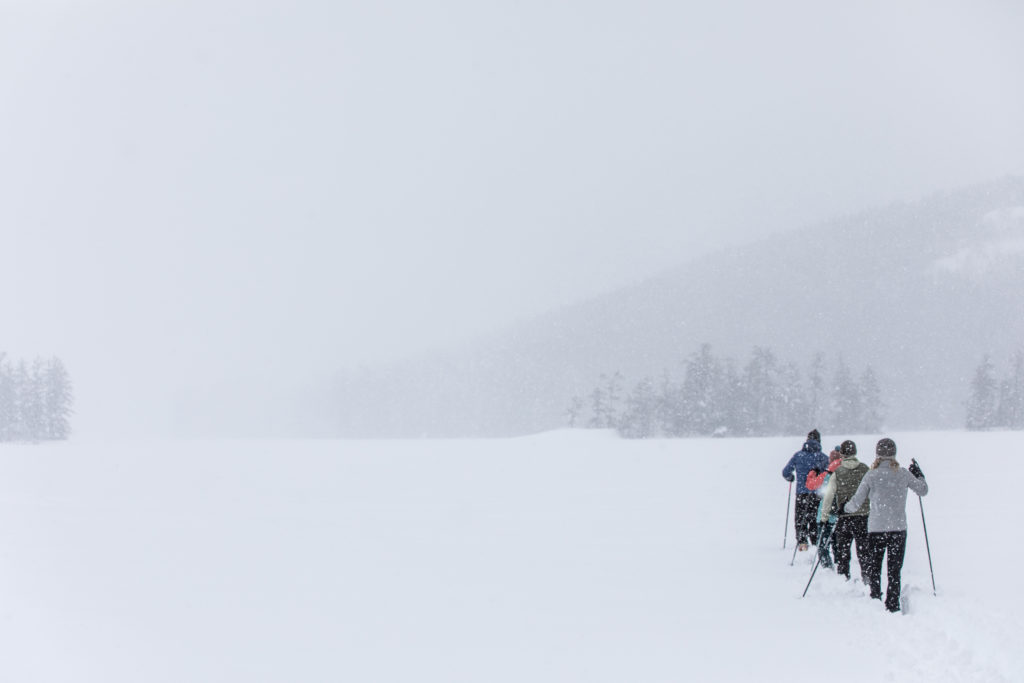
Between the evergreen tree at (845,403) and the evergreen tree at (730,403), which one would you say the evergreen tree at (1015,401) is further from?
the evergreen tree at (730,403)

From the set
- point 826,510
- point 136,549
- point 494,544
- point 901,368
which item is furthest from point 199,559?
point 901,368

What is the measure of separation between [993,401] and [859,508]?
6092 cm

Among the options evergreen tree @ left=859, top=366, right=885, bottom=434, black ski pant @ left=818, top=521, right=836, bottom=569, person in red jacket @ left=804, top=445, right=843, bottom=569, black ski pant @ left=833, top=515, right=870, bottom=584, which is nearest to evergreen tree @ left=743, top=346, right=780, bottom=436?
evergreen tree @ left=859, top=366, right=885, bottom=434

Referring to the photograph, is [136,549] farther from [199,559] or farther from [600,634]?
[600,634]

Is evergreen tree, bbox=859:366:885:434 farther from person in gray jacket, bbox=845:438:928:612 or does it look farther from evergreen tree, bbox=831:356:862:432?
person in gray jacket, bbox=845:438:928:612

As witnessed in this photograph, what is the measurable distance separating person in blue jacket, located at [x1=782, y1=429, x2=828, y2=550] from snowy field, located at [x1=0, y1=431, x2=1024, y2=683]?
22.1 inches

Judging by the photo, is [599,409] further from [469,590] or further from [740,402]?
[469,590]

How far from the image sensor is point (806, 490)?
44.5 feet

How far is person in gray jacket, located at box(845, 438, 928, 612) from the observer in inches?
379

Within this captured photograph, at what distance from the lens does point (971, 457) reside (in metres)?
30.0

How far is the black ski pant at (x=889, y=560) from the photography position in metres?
9.25

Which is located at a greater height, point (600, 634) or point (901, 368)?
point (901, 368)

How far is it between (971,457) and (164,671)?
3156cm

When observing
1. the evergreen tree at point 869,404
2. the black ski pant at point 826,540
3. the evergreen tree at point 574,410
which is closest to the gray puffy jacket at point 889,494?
the black ski pant at point 826,540
